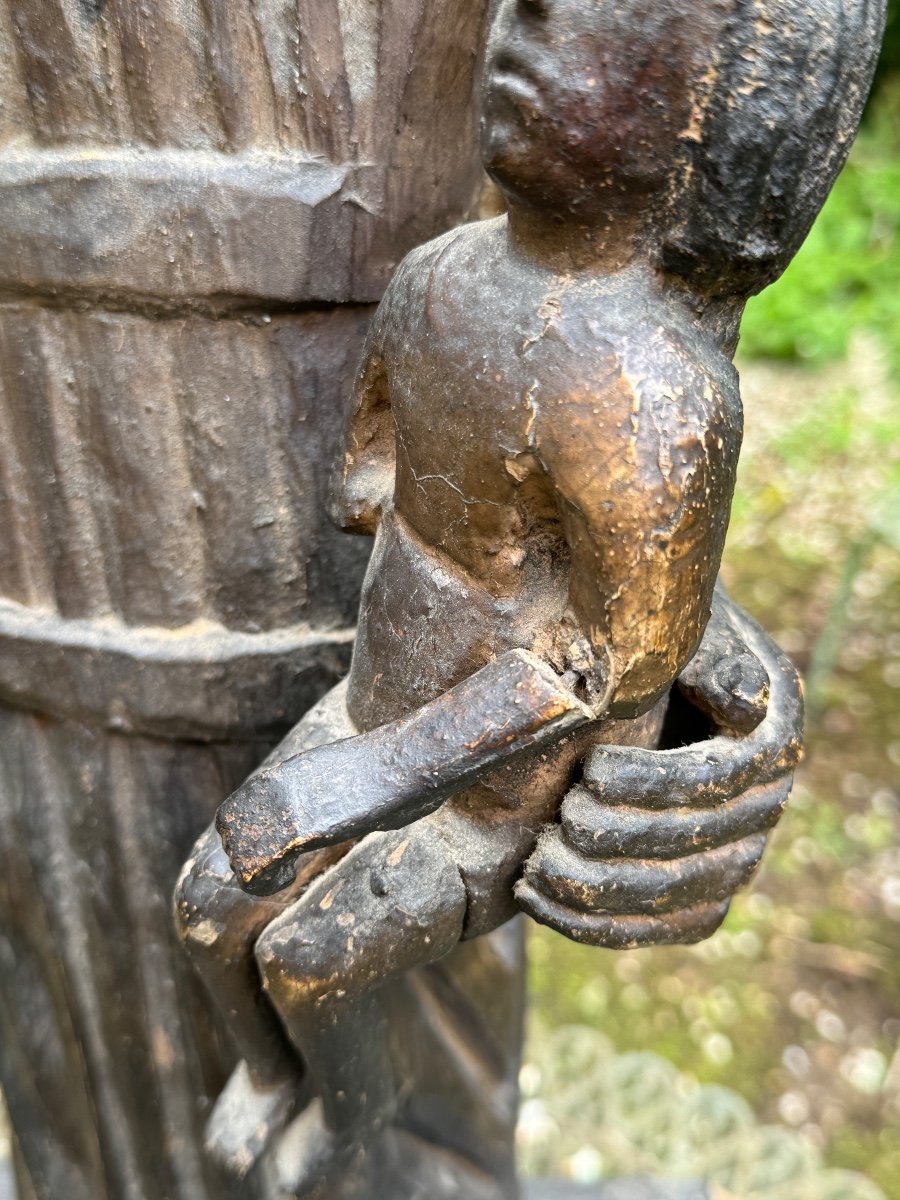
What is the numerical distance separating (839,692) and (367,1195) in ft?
6.09

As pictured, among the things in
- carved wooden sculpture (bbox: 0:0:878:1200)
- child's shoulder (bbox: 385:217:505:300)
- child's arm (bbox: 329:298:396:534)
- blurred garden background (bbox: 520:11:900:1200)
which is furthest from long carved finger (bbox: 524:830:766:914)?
blurred garden background (bbox: 520:11:900:1200)

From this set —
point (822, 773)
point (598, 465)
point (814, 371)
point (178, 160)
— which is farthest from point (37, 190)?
point (814, 371)

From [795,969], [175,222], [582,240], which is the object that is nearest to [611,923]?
[582,240]

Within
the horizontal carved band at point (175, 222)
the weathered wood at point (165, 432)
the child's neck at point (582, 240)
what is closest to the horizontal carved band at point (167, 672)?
the weathered wood at point (165, 432)

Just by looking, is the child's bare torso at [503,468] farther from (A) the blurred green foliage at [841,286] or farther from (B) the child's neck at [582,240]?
(A) the blurred green foliage at [841,286]

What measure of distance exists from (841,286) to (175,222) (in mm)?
3631

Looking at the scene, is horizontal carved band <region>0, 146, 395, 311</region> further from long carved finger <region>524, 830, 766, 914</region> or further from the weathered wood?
long carved finger <region>524, 830, 766, 914</region>

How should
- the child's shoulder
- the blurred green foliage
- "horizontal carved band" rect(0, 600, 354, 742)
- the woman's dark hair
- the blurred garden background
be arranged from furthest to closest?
the blurred green foliage < the blurred garden background < "horizontal carved band" rect(0, 600, 354, 742) < the child's shoulder < the woman's dark hair

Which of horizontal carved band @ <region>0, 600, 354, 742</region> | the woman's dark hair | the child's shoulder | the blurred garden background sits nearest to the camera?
the woman's dark hair

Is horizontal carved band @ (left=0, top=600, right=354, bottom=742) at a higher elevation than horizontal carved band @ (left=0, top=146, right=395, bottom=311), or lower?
lower

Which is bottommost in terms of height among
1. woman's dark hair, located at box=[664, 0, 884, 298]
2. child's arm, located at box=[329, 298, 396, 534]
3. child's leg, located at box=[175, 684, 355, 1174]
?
child's leg, located at box=[175, 684, 355, 1174]

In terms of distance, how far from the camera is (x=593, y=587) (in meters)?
0.56

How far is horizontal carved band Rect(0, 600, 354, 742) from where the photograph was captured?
0.79 metres

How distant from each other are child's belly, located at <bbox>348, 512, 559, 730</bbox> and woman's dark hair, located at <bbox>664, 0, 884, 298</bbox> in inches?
8.1
